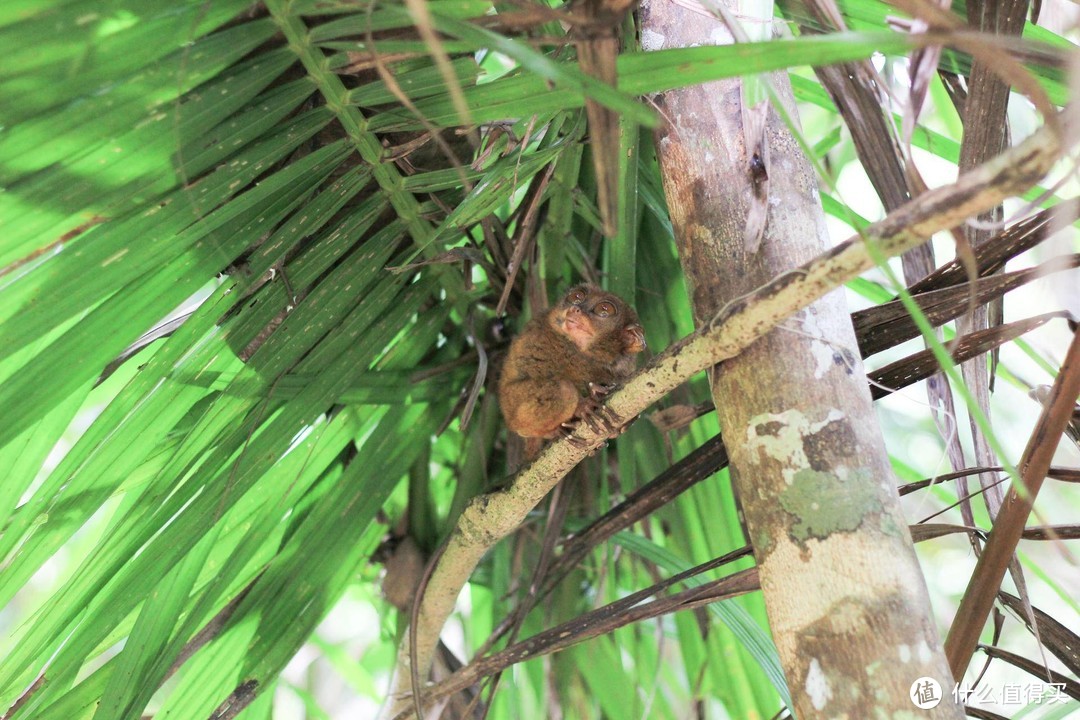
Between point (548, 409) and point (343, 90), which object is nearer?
point (343, 90)

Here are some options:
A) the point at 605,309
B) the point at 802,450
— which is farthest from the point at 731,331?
the point at 605,309

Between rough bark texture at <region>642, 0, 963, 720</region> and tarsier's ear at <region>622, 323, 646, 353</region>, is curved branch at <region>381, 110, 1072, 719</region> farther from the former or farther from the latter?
tarsier's ear at <region>622, 323, 646, 353</region>

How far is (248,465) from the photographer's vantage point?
6.89ft

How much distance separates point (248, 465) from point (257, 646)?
0.58m

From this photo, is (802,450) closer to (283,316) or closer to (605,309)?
(605,309)

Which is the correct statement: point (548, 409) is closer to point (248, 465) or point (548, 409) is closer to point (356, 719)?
point (248, 465)

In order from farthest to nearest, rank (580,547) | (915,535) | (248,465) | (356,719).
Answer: (356,719) → (580,547) → (248,465) → (915,535)

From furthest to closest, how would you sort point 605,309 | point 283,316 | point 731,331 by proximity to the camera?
point 605,309 → point 283,316 → point 731,331

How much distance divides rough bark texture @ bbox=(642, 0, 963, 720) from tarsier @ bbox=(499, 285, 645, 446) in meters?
0.71

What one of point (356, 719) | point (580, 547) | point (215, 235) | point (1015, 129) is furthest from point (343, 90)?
point (356, 719)

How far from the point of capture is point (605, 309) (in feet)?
8.68

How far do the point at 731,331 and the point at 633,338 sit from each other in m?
1.20

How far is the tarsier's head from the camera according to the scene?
266 centimetres

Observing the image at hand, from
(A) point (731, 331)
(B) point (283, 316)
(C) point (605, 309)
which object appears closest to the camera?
(A) point (731, 331)
